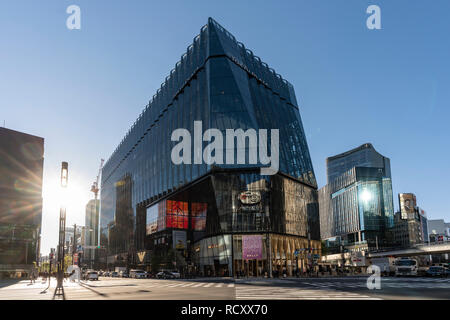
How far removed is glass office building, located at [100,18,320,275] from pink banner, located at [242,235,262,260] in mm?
181

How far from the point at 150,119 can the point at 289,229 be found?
5507 cm

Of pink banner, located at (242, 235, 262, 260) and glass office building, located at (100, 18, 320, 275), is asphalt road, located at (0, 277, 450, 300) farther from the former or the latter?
pink banner, located at (242, 235, 262, 260)

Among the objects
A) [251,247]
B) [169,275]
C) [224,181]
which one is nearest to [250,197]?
[224,181]

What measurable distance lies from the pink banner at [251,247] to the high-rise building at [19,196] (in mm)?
68126

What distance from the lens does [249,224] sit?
72.2 m

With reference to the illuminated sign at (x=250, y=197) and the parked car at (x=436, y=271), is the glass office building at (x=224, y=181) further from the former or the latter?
the parked car at (x=436, y=271)

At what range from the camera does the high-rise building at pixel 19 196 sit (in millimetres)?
111312

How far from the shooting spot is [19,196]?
11944 centimetres

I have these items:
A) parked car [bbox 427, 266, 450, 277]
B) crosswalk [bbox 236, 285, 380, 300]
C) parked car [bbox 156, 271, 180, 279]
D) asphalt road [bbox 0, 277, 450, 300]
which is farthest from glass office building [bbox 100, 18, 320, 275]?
crosswalk [bbox 236, 285, 380, 300]

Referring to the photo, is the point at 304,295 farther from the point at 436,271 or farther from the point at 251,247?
the point at 251,247

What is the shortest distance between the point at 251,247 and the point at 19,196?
8416cm

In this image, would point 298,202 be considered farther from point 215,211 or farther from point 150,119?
point 150,119

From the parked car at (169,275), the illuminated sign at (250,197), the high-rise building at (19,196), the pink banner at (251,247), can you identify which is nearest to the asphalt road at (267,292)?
the parked car at (169,275)
